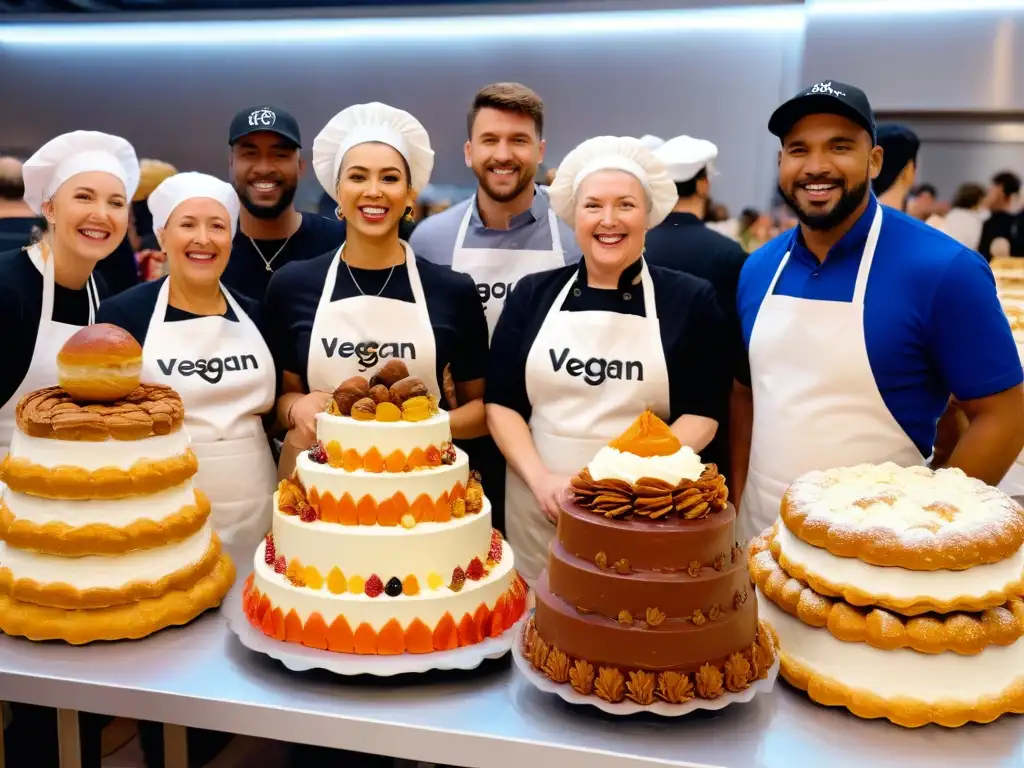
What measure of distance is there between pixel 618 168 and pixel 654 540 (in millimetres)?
1178

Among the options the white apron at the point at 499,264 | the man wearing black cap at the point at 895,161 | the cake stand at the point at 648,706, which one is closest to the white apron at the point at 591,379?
the white apron at the point at 499,264

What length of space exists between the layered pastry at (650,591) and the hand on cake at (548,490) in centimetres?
58

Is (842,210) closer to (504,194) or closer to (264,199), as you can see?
(504,194)

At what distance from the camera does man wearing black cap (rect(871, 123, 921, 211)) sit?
3.80m

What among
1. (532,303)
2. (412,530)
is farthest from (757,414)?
(412,530)

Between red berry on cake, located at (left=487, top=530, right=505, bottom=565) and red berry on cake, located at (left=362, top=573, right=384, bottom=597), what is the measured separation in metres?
0.28

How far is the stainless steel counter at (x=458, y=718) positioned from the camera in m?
1.64

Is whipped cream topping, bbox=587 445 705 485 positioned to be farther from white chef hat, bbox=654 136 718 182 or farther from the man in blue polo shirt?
white chef hat, bbox=654 136 718 182

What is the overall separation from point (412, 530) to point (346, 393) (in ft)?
1.18

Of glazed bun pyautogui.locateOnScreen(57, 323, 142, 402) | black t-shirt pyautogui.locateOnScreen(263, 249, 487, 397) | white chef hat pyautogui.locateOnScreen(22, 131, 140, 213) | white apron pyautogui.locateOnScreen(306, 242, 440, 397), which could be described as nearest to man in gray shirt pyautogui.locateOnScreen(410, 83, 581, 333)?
black t-shirt pyautogui.locateOnScreen(263, 249, 487, 397)

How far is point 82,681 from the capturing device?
1860mm

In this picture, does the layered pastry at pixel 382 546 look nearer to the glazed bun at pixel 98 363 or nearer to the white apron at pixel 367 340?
the glazed bun at pixel 98 363

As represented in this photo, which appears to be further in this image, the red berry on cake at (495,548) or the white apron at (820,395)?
the white apron at (820,395)

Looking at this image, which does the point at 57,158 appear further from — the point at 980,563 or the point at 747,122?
the point at 747,122
